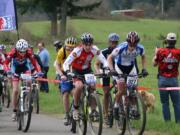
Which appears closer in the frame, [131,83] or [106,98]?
[131,83]

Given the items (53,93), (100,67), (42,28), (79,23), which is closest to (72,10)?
(42,28)

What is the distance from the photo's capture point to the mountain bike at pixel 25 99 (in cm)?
1365

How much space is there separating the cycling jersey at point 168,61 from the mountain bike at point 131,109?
1059mm

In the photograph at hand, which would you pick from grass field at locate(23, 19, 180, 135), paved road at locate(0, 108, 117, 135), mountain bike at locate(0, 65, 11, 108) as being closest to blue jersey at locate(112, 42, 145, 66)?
paved road at locate(0, 108, 117, 135)

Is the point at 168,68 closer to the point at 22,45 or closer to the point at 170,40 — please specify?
the point at 170,40

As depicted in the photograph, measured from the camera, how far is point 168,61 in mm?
13359

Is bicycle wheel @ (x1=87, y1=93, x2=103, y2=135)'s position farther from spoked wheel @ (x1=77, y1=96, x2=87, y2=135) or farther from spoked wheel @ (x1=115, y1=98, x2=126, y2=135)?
spoked wheel @ (x1=115, y1=98, x2=126, y2=135)

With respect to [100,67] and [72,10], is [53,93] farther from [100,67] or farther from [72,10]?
[72,10]

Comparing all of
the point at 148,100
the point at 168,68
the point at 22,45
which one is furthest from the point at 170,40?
the point at 148,100

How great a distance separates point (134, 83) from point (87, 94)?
0.92 m

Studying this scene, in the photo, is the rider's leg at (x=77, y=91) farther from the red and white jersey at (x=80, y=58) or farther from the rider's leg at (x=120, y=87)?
the rider's leg at (x=120, y=87)

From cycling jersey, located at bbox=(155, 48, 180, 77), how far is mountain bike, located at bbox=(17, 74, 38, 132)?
2.72 metres

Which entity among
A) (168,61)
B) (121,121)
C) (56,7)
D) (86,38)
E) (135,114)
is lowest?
Result: (121,121)

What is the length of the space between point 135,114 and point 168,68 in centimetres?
184
